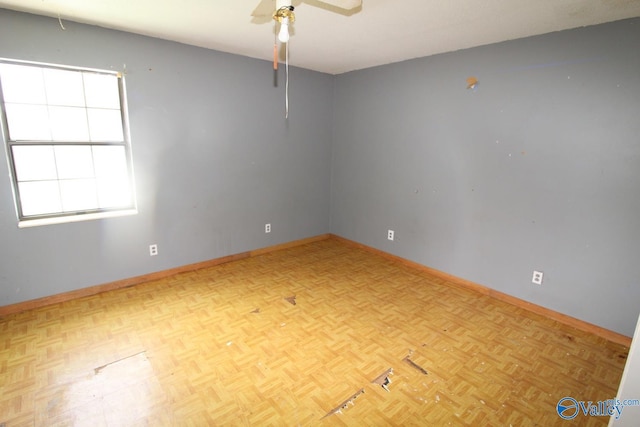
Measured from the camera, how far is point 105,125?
2869mm

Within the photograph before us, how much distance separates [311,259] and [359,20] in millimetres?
2606

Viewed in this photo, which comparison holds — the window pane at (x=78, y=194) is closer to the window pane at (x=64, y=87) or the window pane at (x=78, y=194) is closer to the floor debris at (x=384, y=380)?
the window pane at (x=64, y=87)

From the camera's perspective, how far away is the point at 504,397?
1.86 meters

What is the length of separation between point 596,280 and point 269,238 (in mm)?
3280

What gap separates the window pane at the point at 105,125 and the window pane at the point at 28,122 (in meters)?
0.30

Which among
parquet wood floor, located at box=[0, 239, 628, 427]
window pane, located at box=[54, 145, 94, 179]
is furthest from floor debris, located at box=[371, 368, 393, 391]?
window pane, located at box=[54, 145, 94, 179]

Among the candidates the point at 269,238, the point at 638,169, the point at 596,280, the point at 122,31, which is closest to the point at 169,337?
the point at 269,238

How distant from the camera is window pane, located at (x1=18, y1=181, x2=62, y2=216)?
261cm

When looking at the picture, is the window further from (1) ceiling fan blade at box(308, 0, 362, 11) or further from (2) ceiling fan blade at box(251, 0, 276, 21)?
(1) ceiling fan blade at box(308, 0, 362, 11)

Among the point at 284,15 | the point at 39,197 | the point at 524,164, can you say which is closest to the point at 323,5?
the point at 284,15

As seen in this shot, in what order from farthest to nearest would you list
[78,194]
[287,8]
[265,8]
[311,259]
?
[311,259]
[78,194]
[265,8]
[287,8]

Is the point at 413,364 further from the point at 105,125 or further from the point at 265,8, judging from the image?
the point at 105,125

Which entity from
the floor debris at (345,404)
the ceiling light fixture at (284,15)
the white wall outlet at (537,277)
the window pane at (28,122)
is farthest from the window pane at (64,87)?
the white wall outlet at (537,277)

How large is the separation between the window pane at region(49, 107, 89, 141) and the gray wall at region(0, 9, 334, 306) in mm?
372
